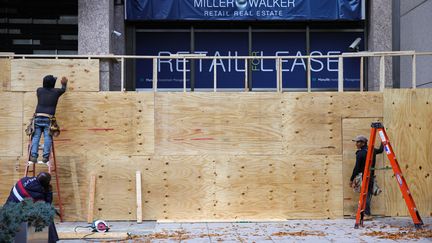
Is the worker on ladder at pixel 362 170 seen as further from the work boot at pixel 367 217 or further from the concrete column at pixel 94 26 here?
the concrete column at pixel 94 26

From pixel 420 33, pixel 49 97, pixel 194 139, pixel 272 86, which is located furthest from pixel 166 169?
pixel 420 33

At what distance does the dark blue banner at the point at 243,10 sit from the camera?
19.4 m

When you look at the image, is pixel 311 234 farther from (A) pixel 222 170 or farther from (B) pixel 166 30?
(B) pixel 166 30

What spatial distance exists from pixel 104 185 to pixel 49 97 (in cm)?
230

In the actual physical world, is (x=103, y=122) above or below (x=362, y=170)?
above

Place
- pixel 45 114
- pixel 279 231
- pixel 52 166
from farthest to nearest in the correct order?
pixel 52 166, pixel 45 114, pixel 279 231

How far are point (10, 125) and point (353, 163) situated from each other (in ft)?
25.4

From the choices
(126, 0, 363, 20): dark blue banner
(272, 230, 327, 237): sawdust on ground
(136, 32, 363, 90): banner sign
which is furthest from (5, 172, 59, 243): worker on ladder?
(126, 0, 363, 20): dark blue banner


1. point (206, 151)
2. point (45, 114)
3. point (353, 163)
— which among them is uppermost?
point (45, 114)

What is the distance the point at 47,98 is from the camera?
13.0 metres

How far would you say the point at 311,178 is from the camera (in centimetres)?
1383

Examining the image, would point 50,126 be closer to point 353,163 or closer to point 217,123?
point 217,123

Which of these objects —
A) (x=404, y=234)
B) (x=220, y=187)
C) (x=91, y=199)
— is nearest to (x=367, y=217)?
(x=404, y=234)

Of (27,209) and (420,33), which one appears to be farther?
(420,33)
